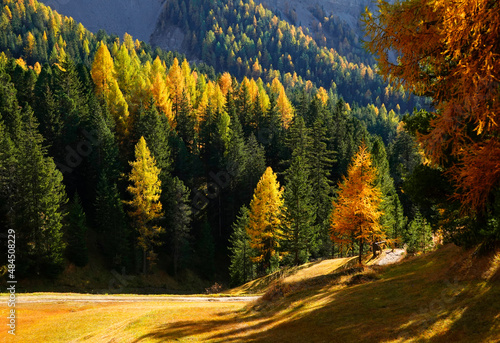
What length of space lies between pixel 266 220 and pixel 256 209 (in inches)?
66.9

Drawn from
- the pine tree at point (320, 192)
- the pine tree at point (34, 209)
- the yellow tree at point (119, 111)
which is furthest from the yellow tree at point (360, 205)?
the yellow tree at point (119, 111)

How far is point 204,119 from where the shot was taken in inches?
2707

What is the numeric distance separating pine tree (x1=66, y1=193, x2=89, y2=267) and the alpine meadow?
9.8 inches

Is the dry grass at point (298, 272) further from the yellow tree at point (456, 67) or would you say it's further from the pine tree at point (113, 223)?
the yellow tree at point (456, 67)

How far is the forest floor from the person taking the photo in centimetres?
1052

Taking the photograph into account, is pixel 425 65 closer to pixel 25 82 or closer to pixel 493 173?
pixel 493 173

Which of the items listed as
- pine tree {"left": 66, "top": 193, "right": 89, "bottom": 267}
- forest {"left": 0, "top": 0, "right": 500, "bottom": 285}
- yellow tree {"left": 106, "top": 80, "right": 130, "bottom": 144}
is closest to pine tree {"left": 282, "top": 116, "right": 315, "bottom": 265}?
forest {"left": 0, "top": 0, "right": 500, "bottom": 285}

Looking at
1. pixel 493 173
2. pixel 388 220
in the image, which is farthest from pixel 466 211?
pixel 388 220

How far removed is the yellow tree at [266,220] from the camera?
38.2 meters

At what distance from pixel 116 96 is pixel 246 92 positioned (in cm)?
2989

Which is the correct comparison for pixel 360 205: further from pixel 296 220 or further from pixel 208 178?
pixel 208 178

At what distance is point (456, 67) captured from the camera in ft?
33.4

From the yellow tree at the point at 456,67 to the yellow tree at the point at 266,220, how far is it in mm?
26981

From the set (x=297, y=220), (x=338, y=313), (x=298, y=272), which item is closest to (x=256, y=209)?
(x=297, y=220)
